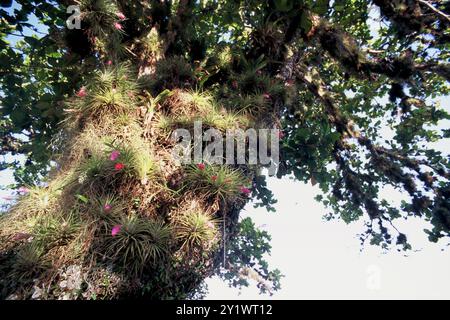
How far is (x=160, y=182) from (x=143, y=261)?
3.02ft

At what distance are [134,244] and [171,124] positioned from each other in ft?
5.45

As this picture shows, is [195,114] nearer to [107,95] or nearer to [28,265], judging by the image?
[107,95]

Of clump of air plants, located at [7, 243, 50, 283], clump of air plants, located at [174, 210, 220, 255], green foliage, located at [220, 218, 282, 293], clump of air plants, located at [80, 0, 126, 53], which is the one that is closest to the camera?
clump of air plants, located at [7, 243, 50, 283]

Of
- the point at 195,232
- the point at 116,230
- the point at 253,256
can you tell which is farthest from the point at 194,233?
the point at 253,256

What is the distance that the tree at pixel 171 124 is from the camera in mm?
2410

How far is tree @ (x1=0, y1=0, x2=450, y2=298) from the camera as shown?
7.91 ft

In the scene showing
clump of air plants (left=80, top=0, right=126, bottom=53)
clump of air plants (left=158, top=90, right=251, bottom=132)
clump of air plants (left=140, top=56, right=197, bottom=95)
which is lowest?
clump of air plants (left=158, top=90, right=251, bottom=132)

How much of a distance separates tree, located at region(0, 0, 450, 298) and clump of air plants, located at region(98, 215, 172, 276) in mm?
15

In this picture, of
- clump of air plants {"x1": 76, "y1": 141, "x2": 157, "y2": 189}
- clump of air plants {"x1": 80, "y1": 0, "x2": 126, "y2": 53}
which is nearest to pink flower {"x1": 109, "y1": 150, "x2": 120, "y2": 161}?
clump of air plants {"x1": 76, "y1": 141, "x2": 157, "y2": 189}

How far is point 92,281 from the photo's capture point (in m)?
2.20

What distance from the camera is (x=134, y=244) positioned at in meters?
2.39

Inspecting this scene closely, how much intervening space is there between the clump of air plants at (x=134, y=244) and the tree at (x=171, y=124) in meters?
0.01

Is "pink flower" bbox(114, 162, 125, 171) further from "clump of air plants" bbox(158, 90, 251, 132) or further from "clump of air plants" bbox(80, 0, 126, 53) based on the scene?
"clump of air plants" bbox(80, 0, 126, 53)
